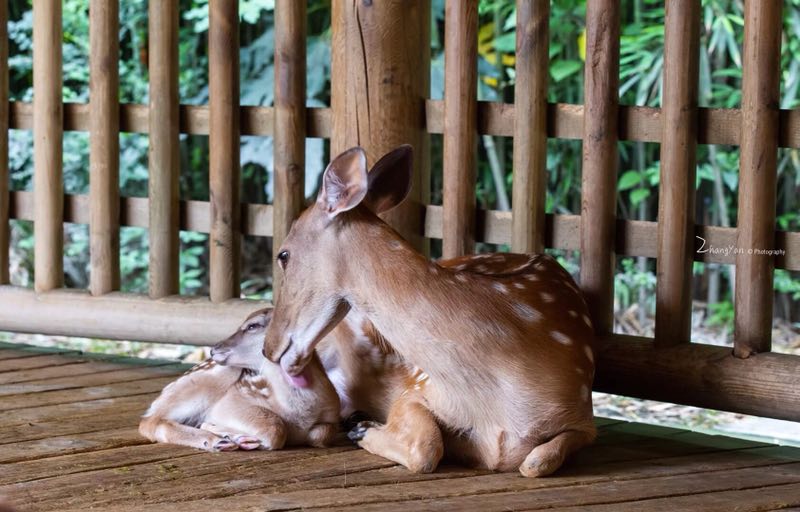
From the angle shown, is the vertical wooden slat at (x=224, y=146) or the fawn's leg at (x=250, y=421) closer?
the fawn's leg at (x=250, y=421)

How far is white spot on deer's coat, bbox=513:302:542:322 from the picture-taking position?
408 centimetres

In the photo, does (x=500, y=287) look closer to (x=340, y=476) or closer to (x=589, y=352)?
(x=589, y=352)

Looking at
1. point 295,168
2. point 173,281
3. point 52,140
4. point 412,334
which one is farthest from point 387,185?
point 52,140

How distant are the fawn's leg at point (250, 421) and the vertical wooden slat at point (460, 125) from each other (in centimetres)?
114

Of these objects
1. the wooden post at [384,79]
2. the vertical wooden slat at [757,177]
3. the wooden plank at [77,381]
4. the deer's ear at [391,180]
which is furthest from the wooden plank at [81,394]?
the vertical wooden slat at [757,177]

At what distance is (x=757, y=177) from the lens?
4465mm

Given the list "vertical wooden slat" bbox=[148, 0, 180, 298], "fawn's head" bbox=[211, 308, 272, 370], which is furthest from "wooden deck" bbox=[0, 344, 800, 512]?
"vertical wooden slat" bbox=[148, 0, 180, 298]

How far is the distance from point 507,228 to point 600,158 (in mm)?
500

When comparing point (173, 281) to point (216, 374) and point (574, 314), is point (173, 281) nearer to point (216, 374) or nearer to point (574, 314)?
point (216, 374)

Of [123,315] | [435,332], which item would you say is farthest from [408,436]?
[123,315]

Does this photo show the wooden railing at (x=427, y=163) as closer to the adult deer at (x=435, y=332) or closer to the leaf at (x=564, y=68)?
the adult deer at (x=435, y=332)

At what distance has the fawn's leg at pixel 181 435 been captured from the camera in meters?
4.27

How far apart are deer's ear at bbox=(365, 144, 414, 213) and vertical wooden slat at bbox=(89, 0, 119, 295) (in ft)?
6.62

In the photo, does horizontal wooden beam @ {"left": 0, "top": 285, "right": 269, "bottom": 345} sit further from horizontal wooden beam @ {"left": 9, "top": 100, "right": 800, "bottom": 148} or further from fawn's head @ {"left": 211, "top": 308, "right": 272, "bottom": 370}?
fawn's head @ {"left": 211, "top": 308, "right": 272, "bottom": 370}
